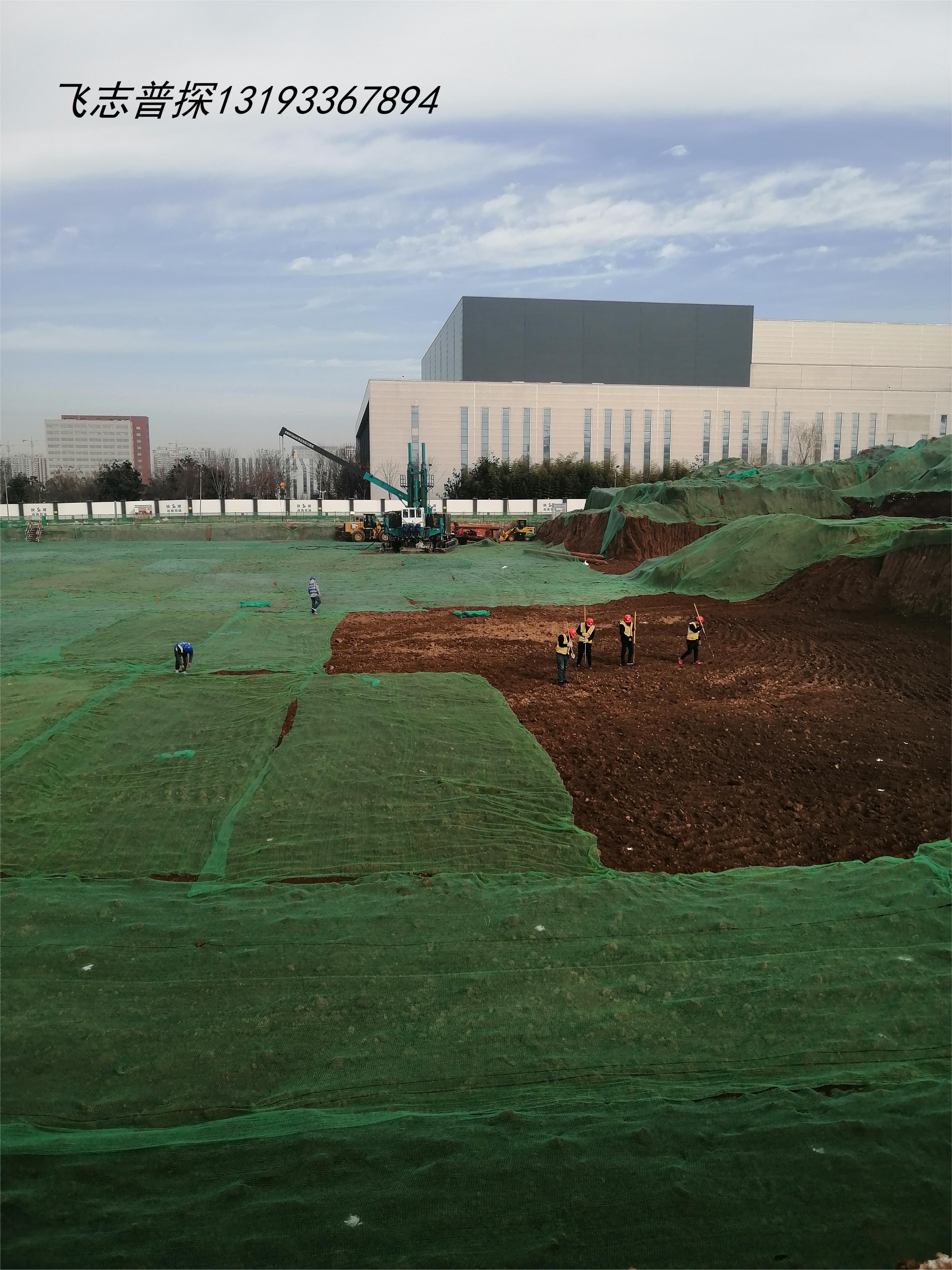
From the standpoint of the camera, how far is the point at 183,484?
10338 centimetres

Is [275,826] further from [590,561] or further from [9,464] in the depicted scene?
[9,464]

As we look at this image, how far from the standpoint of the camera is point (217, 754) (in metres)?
11.6

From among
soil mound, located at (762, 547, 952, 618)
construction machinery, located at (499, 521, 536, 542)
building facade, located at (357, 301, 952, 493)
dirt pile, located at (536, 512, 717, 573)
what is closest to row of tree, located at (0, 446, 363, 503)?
building facade, located at (357, 301, 952, 493)

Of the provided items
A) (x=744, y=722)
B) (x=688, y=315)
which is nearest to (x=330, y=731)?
Result: (x=744, y=722)

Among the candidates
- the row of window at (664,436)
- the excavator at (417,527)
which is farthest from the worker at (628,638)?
the row of window at (664,436)

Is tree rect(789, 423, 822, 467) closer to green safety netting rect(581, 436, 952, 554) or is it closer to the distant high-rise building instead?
green safety netting rect(581, 436, 952, 554)

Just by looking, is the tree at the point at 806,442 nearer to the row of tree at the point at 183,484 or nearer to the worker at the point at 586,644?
the row of tree at the point at 183,484

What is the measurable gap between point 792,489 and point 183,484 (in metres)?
83.9

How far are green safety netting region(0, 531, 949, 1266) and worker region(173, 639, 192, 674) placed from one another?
4.10m

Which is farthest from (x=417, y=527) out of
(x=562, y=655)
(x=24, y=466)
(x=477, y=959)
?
(x=24, y=466)

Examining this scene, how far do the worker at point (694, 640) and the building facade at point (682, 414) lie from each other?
66337mm

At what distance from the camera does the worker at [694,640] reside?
17.0 m

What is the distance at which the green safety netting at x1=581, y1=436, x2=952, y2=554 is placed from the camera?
3347 centimetres

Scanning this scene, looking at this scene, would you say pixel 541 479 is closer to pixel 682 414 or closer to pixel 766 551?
pixel 682 414
